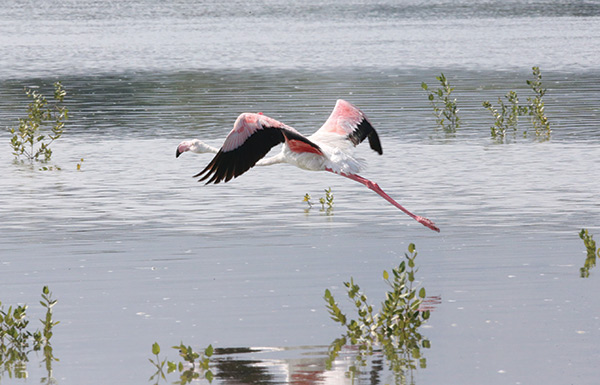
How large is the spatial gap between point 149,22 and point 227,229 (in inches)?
2237

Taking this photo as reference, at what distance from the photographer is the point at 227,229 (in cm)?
1130

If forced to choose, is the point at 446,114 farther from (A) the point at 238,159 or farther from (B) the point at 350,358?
(B) the point at 350,358

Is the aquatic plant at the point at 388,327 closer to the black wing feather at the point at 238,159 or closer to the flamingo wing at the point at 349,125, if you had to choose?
the black wing feather at the point at 238,159

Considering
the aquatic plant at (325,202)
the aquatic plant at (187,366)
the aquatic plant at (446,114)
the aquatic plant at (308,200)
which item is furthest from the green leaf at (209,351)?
the aquatic plant at (446,114)

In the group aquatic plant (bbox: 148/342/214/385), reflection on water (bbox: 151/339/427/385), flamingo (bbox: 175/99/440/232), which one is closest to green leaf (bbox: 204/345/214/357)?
aquatic plant (bbox: 148/342/214/385)

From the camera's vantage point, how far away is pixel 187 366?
703cm

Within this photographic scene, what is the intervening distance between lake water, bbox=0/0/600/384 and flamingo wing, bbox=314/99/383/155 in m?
0.72

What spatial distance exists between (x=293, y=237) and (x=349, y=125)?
6.88 feet

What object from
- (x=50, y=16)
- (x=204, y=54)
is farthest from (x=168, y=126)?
(x=50, y=16)

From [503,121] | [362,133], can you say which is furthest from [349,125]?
[503,121]

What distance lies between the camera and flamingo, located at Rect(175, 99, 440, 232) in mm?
10508

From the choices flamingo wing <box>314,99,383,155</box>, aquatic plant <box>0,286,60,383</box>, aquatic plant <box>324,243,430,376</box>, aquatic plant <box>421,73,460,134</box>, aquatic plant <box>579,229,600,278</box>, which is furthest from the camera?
aquatic plant <box>421,73,460,134</box>

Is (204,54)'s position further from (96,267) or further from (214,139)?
(96,267)

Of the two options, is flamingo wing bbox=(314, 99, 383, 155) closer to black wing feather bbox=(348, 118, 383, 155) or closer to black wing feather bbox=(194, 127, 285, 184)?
black wing feather bbox=(348, 118, 383, 155)
